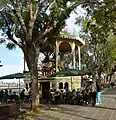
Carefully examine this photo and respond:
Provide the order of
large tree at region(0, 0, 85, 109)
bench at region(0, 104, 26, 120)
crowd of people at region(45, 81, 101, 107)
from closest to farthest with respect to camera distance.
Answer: bench at region(0, 104, 26, 120), large tree at region(0, 0, 85, 109), crowd of people at region(45, 81, 101, 107)

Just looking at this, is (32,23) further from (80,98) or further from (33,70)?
(80,98)

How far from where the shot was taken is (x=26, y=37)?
1978cm

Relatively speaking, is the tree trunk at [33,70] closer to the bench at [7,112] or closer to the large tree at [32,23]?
the large tree at [32,23]

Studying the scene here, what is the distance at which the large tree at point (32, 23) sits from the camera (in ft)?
62.4

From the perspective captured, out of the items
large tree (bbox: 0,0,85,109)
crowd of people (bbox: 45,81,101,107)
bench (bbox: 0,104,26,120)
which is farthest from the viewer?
crowd of people (bbox: 45,81,101,107)

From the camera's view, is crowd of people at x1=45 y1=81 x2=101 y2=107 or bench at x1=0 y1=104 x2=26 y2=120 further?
crowd of people at x1=45 y1=81 x2=101 y2=107

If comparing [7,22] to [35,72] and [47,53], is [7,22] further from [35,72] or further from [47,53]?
[47,53]

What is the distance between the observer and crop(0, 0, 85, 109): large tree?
1903cm

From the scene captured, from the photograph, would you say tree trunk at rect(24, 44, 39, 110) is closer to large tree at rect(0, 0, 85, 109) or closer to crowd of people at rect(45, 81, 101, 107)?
large tree at rect(0, 0, 85, 109)

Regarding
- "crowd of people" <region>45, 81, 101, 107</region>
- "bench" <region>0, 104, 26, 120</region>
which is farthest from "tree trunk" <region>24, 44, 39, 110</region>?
"crowd of people" <region>45, 81, 101, 107</region>

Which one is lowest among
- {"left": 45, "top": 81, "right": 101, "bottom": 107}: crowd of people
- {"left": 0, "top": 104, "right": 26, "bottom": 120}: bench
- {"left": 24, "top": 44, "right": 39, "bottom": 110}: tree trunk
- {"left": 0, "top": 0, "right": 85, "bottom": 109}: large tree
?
{"left": 0, "top": 104, "right": 26, "bottom": 120}: bench

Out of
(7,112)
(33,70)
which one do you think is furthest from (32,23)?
(7,112)

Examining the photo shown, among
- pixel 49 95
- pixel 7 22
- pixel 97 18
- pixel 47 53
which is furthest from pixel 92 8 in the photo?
pixel 47 53

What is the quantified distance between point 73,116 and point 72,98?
28.1ft
